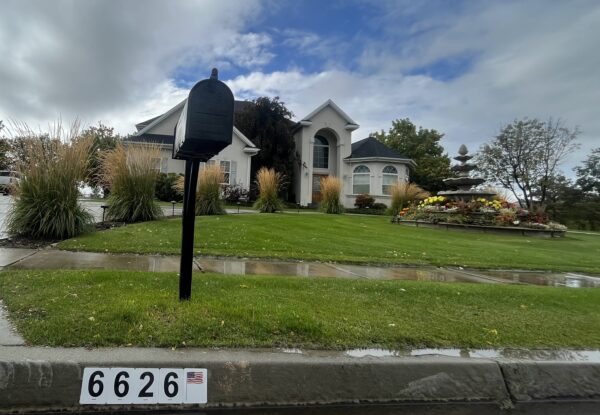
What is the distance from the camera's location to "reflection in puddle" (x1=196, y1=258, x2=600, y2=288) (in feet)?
21.1

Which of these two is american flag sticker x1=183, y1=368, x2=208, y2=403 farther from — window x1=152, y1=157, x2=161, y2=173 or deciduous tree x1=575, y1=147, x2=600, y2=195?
deciduous tree x1=575, y1=147, x2=600, y2=195

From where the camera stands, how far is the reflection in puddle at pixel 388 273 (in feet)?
21.1

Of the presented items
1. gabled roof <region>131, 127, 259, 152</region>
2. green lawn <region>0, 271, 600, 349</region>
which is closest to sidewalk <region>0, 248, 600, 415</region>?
green lawn <region>0, 271, 600, 349</region>

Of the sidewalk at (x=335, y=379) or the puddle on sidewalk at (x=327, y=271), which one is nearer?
the sidewalk at (x=335, y=379)

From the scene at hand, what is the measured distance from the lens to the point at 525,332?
4.08 meters

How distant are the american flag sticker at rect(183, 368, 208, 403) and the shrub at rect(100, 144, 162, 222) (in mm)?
8937

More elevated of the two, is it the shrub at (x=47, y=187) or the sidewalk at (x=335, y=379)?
the shrub at (x=47, y=187)

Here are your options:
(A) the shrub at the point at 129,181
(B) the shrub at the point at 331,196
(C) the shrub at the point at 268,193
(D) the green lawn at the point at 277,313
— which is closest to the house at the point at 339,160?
(B) the shrub at the point at 331,196

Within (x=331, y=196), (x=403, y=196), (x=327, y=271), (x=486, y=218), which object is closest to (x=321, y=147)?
(x=403, y=196)

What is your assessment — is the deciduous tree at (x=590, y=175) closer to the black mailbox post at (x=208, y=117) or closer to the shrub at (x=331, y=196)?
the shrub at (x=331, y=196)

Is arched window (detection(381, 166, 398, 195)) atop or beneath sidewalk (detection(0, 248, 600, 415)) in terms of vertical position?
atop

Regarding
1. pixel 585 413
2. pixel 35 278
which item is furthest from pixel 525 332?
pixel 35 278

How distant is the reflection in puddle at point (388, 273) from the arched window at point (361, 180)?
2443 cm

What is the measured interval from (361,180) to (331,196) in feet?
39.6
